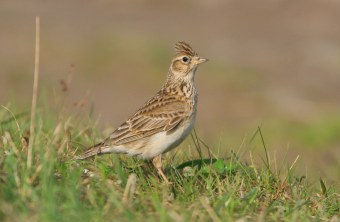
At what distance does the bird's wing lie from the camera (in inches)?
324

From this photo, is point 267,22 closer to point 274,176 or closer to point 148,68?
point 148,68

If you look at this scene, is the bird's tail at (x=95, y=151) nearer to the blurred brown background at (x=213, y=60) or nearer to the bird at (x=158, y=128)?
the bird at (x=158, y=128)

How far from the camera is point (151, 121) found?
8.45 m

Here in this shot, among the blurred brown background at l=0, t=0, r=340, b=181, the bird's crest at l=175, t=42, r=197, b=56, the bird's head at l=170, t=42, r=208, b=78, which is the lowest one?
the blurred brown background at l=0, t=0, r=340, b=181

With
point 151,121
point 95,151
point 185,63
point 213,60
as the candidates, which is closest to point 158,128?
point 151,121

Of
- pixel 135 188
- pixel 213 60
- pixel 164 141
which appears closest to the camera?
pixel 135 188

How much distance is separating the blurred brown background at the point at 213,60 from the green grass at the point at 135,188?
147 inches

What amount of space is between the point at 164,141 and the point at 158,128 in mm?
197

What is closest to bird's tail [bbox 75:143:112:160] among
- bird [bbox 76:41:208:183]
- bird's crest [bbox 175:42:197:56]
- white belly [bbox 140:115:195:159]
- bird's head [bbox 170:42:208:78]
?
bird [bbox 76:41:208:183]

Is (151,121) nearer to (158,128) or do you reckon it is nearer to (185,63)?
(158,128)

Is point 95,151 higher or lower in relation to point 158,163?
higher

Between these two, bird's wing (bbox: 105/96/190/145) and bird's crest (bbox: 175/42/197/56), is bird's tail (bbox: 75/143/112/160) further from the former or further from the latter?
bird's crest (bbox: 175/42/197/56)

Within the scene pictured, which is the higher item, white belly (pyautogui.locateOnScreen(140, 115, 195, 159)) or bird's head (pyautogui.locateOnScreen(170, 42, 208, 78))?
bird's head (pyautogui.locateOnScreen(170, 42, 208, 78))

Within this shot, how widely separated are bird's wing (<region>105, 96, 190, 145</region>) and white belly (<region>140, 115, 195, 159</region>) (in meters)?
0.05
